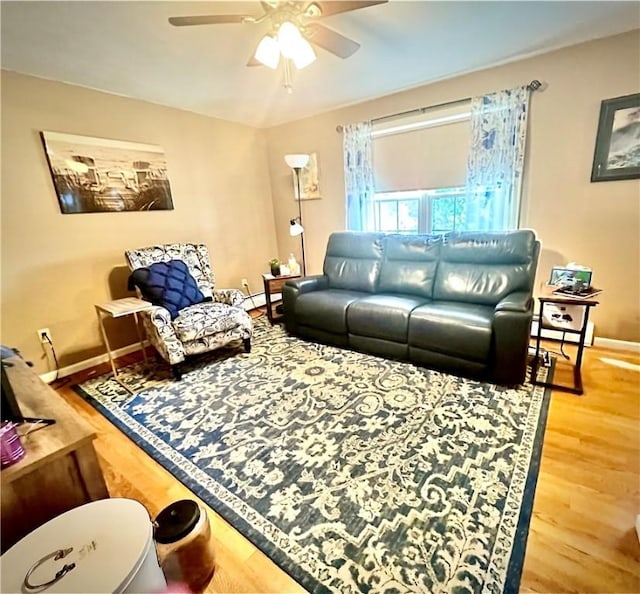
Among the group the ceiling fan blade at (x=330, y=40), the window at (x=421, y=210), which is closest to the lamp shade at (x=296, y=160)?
the window at (x=421, y=210)

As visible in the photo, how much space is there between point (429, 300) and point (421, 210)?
1.17 metres

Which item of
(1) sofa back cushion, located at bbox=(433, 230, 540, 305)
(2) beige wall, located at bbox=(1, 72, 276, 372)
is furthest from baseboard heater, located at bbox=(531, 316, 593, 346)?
(2) beige wall, located at bbox=(1, 72, 276, 372)

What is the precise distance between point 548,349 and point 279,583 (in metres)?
2.67

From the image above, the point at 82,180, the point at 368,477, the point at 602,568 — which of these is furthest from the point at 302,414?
the point at 82,180

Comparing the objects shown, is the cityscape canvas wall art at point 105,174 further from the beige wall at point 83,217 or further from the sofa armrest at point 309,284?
the sofa armrest at point 309,284

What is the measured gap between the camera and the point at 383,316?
2578 mm

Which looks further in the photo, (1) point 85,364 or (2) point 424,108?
(2) point 424,108

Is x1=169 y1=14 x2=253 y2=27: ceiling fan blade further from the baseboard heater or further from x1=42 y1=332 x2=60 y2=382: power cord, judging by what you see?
the baseboard heater

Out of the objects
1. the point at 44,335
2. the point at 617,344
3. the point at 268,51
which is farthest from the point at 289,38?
the point at 617,344

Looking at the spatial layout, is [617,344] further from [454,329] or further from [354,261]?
[354,261]

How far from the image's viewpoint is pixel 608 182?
2502 millimetres

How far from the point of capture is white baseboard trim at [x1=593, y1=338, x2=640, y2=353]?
262 cm

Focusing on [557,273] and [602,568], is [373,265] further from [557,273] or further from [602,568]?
[602,568]

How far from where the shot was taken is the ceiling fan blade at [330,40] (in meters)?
1.78
